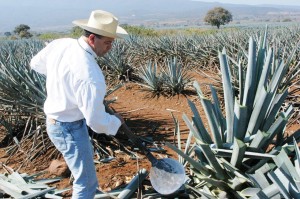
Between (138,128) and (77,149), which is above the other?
(77,149)

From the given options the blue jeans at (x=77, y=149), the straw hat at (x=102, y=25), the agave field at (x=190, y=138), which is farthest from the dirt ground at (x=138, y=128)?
the straw hat at (x=102, y=25)

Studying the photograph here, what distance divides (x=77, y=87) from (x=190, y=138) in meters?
1.25

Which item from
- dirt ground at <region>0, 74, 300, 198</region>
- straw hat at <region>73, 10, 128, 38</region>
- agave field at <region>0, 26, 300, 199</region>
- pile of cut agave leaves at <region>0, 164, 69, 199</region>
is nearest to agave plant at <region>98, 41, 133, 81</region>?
dirt ground at <region>0, 74, 300, 198</region>

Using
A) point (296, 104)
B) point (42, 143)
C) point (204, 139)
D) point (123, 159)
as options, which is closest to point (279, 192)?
point (204, 139)

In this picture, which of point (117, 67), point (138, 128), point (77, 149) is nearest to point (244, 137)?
point (77, 149)

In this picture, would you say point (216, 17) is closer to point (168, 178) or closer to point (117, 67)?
point (117, 67)

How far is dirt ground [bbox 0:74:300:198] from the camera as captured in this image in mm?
3928

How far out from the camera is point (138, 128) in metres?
5.58

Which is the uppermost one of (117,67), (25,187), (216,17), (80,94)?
(80,94)

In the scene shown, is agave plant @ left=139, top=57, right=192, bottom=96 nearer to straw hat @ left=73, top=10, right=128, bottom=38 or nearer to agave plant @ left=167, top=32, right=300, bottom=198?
agave plant @ left=167, top=32, right=300, bottom=198

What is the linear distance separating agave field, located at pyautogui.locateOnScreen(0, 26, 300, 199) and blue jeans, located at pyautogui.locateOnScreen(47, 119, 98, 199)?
335 millimetres

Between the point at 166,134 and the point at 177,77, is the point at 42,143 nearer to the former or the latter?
the point at 166,134

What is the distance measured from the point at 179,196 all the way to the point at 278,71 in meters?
1.18

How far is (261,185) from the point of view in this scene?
246cm
